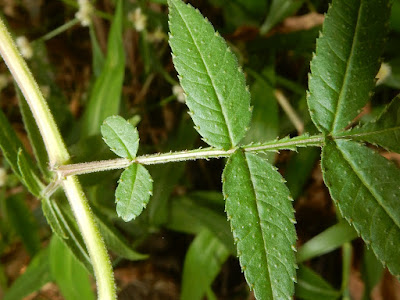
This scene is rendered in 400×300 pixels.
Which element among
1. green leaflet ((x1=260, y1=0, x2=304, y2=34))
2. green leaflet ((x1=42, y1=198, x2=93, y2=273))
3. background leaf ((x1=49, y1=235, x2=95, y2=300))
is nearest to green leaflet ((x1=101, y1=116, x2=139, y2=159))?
green leaflet ((x1=42, y1=198, x2=93, y2=273))

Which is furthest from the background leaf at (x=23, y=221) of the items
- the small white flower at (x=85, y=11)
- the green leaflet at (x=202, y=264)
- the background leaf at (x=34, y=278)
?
the small white flower at (x=85, y=11)

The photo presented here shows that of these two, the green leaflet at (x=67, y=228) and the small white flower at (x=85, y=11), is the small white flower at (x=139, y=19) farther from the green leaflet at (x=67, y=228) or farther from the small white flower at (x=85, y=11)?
the green leaflet at (x=67, y=228)

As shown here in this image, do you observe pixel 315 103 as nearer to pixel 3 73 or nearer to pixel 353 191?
pixel 353 191

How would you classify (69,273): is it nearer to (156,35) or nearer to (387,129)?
(156,35)

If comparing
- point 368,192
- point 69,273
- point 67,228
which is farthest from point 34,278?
A: point 368,192

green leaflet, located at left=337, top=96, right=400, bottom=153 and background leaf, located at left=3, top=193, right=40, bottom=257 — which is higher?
green leaflet, located at left=337, top=96, right=400, bottom=153

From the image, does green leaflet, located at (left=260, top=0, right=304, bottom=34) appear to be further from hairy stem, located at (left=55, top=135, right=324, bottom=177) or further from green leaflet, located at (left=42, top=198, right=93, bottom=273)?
green leaflet, located at (left=42, top=198, right=93, bottom=273)
